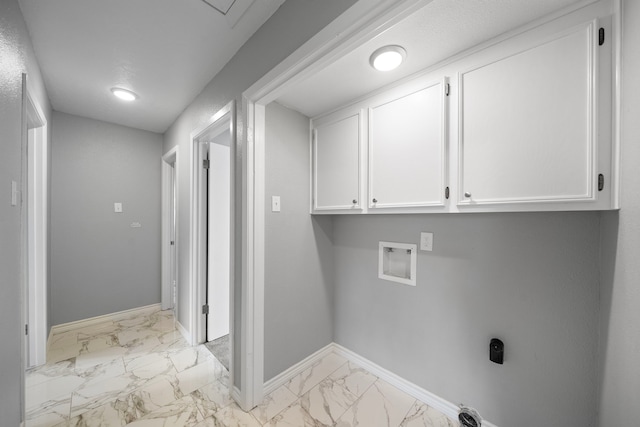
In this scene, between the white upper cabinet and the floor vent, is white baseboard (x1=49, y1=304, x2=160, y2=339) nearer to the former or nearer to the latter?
the white upper cabinet

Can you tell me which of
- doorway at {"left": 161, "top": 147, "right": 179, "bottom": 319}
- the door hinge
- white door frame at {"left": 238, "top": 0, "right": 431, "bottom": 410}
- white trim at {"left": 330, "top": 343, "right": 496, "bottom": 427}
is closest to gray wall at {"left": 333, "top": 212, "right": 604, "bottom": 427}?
white trim at {"left": 330, "top": 343, "right": 496, "bottom": 427}

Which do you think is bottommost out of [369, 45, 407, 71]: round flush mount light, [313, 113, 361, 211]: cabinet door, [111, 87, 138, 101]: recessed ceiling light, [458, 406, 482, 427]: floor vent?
[458, 406, 482, 427]: floor vent

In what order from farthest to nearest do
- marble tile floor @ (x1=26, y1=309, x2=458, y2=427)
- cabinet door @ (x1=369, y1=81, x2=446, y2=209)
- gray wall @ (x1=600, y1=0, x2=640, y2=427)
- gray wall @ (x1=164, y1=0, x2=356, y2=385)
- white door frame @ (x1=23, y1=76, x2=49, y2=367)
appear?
1. white door frame @ (x1=23, y1=76, x2=49, y2=367)
2. marble tile floor @ (x1=26, y1=309, x2=458, y2=427)
3. cabinet door @ (x1=369, y1=81, x2=446, y2=209)
4. gray wall @ (x1=164, y1=0, x2=356, y2=385)
5. gray wall @ (x1=600, y1=0, x2=640, y2=427)

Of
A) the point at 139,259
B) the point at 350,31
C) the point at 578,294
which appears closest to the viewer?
the point at 350,31

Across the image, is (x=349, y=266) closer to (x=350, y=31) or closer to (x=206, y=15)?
(x=350, y=31)

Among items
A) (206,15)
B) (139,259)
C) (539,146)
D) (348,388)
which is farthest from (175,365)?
(539,146)

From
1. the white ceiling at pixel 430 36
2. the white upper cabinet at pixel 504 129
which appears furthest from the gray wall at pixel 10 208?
the white upper cabinet at pixel 504 129

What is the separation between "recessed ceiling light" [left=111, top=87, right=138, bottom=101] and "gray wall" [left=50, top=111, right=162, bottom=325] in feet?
2.83

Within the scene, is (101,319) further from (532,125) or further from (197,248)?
(532,125)

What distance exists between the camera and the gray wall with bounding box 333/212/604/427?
1117mm

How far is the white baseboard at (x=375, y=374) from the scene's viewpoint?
59.3 inches

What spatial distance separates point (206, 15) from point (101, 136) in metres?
2.41

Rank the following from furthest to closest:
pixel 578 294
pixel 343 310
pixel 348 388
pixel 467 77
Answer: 1. pixel 343 310
2. pixel 348 388
3. pixel 467 77
4. pixel 578 294

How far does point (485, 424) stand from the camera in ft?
4.43
